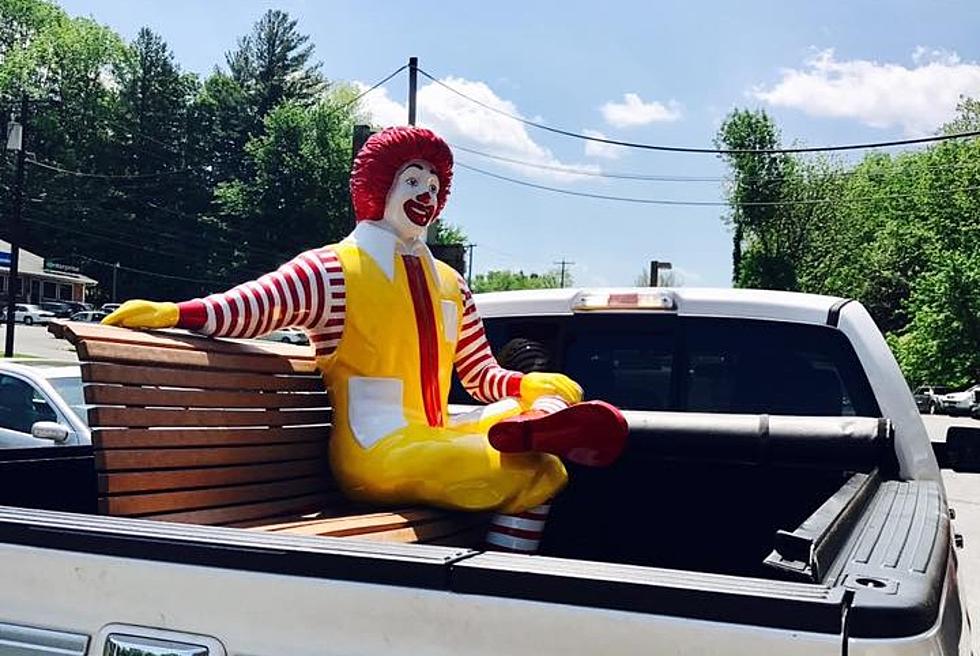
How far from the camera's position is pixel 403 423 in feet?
9.86

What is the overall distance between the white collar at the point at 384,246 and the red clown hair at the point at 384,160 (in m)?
0.07

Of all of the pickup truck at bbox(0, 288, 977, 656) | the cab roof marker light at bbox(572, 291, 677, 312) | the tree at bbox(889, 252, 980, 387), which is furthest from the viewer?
A: the tree at bbox(889, 252, 980, 387)

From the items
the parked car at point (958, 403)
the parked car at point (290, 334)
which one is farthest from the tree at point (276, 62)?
the parked car at point (290, 334)

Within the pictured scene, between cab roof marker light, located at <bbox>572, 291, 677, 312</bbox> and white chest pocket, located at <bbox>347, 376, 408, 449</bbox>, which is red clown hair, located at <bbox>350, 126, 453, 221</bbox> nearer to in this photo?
white chest pocket, located at <bbox>347, 376, 408, 449</bbox>

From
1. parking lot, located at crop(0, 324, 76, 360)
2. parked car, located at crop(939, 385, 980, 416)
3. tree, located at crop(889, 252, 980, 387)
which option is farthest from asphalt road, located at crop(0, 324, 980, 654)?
tree, located at crop(889, 252, 980, 387)

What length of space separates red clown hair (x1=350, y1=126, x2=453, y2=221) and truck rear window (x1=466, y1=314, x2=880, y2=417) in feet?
3.19

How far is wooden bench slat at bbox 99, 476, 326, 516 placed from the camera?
2.28 meters

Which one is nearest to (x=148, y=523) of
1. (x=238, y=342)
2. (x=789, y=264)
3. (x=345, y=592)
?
(x=345, y=592)

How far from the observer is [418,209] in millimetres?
3412

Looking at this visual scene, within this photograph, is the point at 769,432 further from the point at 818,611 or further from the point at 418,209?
the point at 818,611

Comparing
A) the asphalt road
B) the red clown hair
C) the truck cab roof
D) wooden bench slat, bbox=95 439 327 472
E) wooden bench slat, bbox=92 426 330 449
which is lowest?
the asphalt road

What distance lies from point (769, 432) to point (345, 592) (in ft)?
5.48

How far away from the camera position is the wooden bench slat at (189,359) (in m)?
2.32

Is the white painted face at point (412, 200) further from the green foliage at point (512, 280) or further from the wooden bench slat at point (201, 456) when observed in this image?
the green foliage at point (512, 280)
